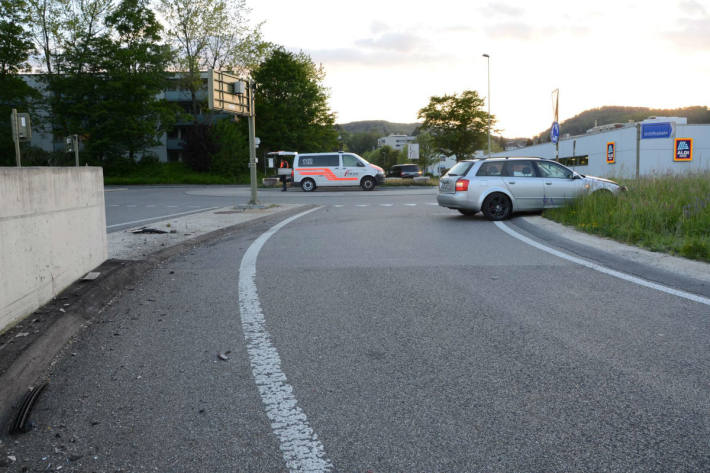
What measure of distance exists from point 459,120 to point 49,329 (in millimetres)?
54302

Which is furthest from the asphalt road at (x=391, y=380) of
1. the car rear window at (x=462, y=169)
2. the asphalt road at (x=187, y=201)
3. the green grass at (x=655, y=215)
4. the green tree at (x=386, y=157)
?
the green tree at (x=386, y=157)

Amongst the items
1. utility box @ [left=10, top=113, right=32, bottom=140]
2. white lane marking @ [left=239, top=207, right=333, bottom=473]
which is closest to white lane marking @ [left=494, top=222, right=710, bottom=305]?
white lane marking @ [left=239, top=207, right=333, bottom=473]

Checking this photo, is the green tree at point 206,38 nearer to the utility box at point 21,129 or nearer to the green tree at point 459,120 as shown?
the green tree at point 459,120

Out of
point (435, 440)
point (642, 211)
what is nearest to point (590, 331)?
point (435, 440)

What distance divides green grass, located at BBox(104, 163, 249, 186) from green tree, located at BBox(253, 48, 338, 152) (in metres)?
7.31

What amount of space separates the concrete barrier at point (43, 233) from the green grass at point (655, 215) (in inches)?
284

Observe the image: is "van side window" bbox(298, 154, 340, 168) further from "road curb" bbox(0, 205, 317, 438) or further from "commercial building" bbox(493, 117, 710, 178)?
"road curb" bbox(0, 205, 317, 438)

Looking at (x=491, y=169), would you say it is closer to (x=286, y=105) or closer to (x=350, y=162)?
(x=350, y=162)

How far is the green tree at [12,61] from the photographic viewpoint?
160 feet

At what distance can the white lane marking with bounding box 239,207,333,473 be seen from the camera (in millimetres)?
2549

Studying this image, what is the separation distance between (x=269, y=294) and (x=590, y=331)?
2966 millimetres

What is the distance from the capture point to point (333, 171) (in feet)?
108

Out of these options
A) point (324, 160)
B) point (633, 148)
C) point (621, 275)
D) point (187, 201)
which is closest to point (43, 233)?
point (621, 275)

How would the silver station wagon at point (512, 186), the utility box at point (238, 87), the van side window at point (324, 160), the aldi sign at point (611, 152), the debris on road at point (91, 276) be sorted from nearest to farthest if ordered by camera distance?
the debris on road at point (91, 276), the silver station wagon at point (512, 186), the utility box at point (238, 87), the aldi sign at point (611, 152), the van side window at point (324, 160)
